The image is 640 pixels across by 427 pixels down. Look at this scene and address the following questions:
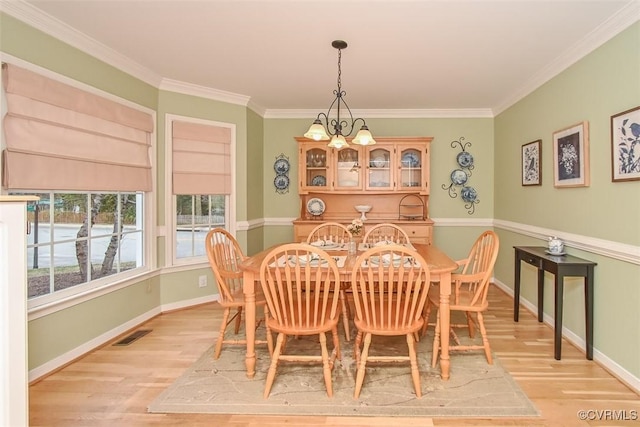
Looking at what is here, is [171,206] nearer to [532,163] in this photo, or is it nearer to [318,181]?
[318,181]

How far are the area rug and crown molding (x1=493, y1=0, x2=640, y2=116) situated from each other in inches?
90.9

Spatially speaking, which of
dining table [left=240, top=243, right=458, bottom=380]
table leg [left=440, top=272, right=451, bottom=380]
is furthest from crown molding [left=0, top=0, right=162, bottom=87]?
table leg [left=440, top=272, right=451, bottom=380]

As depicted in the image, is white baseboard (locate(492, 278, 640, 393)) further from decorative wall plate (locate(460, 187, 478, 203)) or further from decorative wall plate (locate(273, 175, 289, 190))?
decorative wall plate (locate(273, 175, 289, 190))

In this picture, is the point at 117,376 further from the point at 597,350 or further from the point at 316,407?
the point at 597,350

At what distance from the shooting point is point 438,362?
2404 millimetres

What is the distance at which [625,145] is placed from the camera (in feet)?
7.16

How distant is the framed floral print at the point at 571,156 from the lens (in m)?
2.59

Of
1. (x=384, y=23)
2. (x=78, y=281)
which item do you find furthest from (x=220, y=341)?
(x=384, y=23)

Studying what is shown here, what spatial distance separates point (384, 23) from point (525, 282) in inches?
114

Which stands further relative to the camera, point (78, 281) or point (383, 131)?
point (383, 131)

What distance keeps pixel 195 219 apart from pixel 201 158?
0.65m

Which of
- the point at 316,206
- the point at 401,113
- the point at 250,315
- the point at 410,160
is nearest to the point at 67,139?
the point at 250,315

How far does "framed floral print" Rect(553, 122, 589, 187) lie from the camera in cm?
259

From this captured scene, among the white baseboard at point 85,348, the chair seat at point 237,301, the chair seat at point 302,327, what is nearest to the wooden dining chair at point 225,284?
the chair seat at point 237,301
